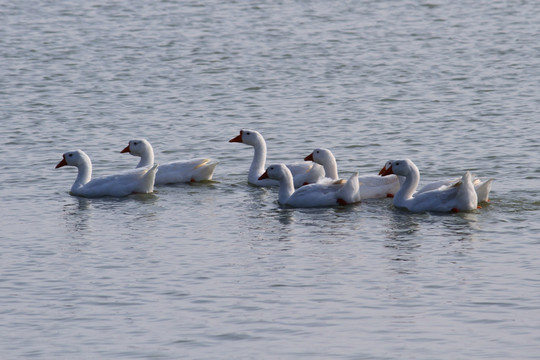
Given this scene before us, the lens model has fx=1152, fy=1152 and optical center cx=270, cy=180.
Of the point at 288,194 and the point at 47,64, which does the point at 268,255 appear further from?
the point at 47,64

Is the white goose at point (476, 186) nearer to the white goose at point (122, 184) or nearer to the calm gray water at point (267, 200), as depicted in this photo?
the calm gray water at point (267, 200)

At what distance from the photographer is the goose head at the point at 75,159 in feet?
68.2

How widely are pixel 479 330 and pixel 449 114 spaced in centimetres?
1474

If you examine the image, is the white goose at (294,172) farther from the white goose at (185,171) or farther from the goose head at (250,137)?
the white goose at (185,171)

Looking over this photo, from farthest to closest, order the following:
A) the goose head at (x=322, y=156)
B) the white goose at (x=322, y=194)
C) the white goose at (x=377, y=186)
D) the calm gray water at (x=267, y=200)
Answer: the goose head at (x=322, y=156), the white goose at (x=377, y=186), the white goose at (x=322, y=194), the calm gray water at (x=267, y=200)

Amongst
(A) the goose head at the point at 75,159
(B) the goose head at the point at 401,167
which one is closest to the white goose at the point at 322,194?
(B) the goose head at the point at 401,167

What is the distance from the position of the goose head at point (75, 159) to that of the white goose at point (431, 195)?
5.50 m

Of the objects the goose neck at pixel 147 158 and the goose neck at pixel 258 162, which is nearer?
the goose neck at pixel 258 162

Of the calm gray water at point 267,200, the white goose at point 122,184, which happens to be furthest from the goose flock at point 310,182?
the calm gray water at point 267,200

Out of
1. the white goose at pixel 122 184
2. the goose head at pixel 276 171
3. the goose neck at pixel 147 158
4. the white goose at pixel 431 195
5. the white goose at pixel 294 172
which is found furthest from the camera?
the goose neck at pixel 147 158

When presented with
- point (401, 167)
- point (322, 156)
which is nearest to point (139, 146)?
point (322, 156)

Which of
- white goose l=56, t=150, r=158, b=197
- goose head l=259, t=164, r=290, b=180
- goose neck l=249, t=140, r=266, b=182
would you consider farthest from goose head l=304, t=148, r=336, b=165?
white goose l=56, t=150, r=158, b=197

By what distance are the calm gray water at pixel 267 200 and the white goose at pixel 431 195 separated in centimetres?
27

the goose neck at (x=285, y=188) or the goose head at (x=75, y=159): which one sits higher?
the goose head at (x=75, y=159)
